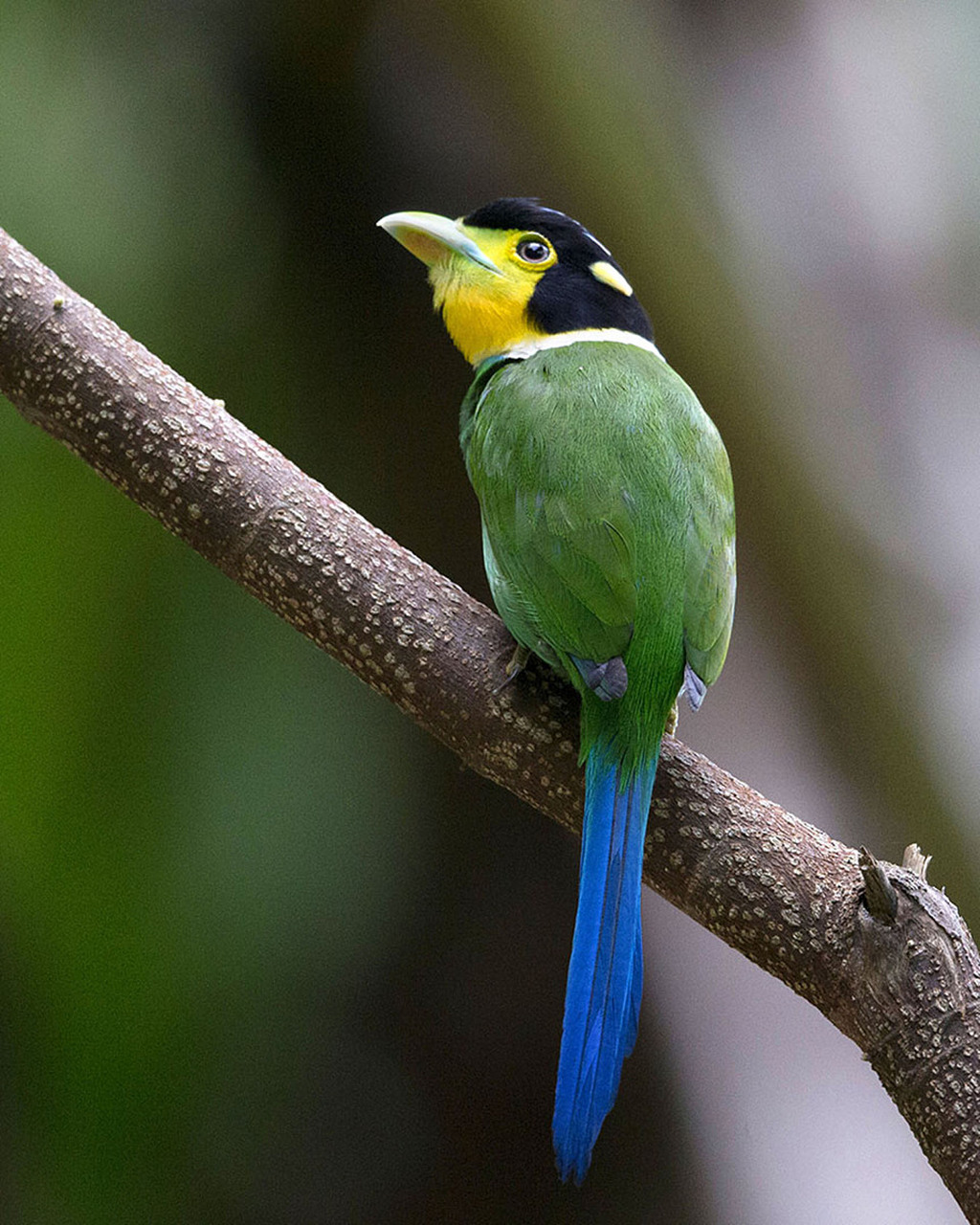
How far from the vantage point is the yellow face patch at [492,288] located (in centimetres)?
181

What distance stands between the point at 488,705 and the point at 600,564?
20 centimetres

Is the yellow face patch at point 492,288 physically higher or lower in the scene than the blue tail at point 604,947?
higher

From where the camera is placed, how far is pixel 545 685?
147 cm

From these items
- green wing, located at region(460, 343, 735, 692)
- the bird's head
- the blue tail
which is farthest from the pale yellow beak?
the blue tail

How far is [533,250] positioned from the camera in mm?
1852

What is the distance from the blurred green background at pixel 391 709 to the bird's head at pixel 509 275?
2.44 feet

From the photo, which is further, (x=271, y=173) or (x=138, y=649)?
(x=271, y=173)

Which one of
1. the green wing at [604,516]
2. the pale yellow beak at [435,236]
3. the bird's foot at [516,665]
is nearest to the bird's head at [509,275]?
the pale yellow beak at [435,236]

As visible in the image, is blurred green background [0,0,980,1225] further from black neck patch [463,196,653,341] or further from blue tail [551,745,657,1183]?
blue tail [551,745,657,1183]

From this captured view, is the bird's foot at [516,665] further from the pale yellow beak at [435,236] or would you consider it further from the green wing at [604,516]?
the pale yellow beak at [435,236]

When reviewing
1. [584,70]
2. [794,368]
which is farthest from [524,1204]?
[584,70]

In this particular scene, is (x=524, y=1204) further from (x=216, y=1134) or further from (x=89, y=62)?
(x=89, y=62)

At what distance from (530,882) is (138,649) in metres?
0.90

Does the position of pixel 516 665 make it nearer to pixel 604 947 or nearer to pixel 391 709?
pixel 604 947
